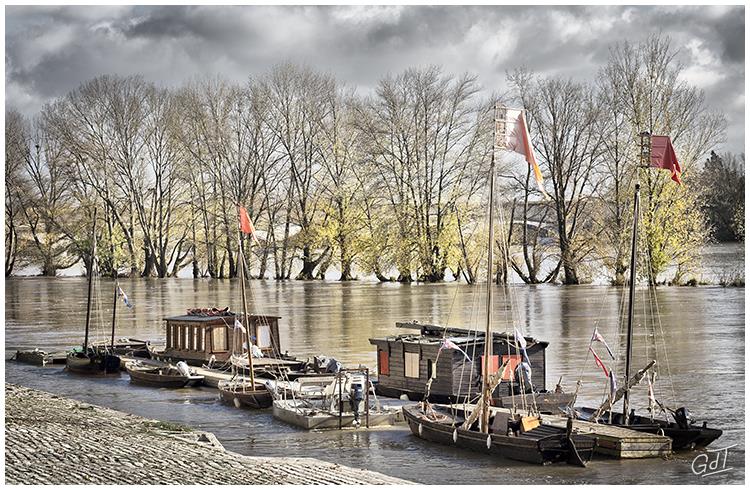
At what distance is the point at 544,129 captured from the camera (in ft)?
191

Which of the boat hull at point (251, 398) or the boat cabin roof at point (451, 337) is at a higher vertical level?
the boat cabin roof at point (451, 337)

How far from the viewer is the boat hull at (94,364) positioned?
32438 mm

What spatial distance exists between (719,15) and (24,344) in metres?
24.2

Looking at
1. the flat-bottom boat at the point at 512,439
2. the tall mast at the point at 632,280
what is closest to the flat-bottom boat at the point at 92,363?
the flat-bottom boat at the point at 512,439

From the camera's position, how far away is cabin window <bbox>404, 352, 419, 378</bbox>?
25531 millimetres

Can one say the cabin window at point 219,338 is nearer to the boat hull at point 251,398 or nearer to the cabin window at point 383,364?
the boat hull at point 251,398

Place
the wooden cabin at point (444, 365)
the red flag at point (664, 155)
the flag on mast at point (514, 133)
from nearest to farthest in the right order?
1. the flag on mast at point (514, 133)
2. the red flag at point (664, 155)
3. the wooden cabin at point (444, 365)

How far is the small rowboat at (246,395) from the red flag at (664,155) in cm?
967

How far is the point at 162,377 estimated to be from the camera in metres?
29.7

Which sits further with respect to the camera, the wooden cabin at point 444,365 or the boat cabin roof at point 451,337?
the boat cabin roof at point 451,337

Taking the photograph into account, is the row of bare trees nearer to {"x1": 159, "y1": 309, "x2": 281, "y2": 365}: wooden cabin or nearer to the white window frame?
{"x1": 159, "y1": 309, "x2": 281, "y2": 365}: wooden cabin

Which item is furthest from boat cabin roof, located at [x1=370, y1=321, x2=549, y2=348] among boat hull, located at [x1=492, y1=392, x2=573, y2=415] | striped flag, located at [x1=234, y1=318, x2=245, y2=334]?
striped flag, located at [x1=234, y1=318, x2=245, y2=334]

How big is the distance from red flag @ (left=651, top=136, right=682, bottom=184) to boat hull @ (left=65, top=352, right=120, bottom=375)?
17200 millimetres

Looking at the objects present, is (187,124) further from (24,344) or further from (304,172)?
(24,344)
